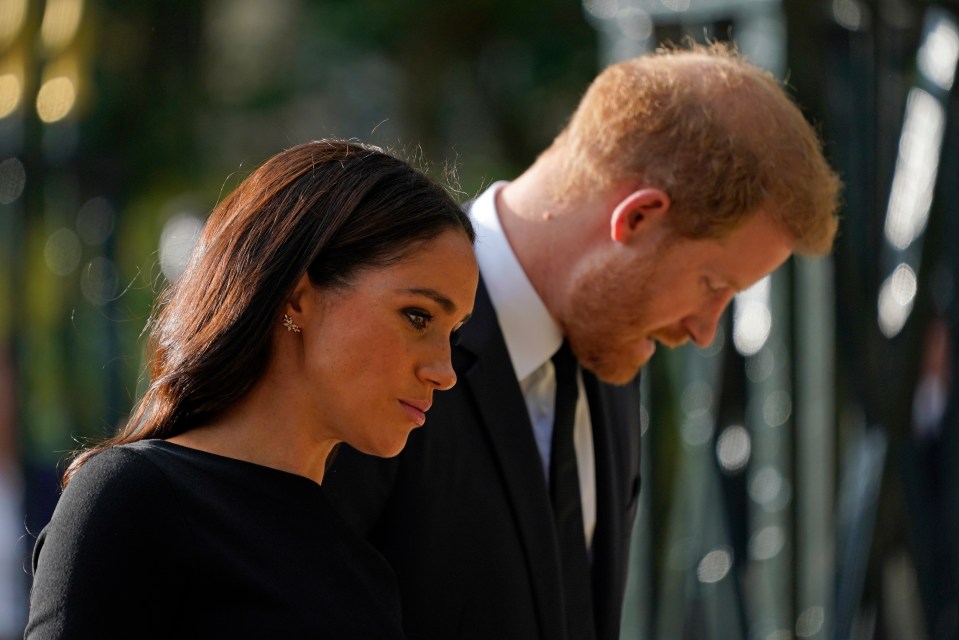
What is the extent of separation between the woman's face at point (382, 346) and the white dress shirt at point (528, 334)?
2.19ft

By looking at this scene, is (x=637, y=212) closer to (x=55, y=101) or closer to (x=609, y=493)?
(x=609, y=493)

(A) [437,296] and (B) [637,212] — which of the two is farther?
(B) [637,212]

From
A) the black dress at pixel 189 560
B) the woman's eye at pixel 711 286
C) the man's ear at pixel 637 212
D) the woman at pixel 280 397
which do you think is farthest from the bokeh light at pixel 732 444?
the black dress at pixel 189 560

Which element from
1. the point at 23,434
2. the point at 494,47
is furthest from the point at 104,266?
the point at 494,47

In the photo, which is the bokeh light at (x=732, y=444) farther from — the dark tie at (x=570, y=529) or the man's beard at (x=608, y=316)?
the dark tie at (x=570, y=529)

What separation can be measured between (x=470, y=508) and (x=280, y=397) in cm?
60

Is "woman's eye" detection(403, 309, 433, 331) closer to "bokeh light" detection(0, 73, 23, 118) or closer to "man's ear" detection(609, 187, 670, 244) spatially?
"man's ear" detection(609, 187, 670, 244)

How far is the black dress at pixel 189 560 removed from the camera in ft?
4.53

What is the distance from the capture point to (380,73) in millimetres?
9375

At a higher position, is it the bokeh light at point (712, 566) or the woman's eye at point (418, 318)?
the woman's eye at point (418, 318)

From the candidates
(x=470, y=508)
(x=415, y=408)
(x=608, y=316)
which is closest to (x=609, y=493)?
(x=608, y=316)

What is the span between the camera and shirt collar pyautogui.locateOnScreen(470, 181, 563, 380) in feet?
7.68

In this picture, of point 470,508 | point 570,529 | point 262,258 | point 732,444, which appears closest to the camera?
point 262,258

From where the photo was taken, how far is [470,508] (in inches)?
83.0
